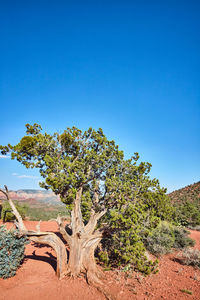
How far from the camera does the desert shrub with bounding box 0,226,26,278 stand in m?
7.09

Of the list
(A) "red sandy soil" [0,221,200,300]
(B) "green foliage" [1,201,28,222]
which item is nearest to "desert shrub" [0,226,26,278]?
(A) "red sandy soil" [0,221,200,300]

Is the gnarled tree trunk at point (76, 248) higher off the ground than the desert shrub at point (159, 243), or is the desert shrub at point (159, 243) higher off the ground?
the gnarled tree trunk at point (76, 248)

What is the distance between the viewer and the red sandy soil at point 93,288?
20.0 feet

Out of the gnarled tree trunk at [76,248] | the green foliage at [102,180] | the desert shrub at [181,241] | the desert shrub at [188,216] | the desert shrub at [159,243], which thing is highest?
the green foliage at [102,180]

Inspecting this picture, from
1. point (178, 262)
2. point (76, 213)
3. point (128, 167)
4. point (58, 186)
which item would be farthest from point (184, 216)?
point (58, 186)

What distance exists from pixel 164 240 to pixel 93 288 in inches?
284

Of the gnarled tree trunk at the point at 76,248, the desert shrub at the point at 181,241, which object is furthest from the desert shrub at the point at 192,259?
the gnarled tree trunk at the point at 76,248

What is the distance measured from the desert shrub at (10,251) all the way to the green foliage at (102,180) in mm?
2704

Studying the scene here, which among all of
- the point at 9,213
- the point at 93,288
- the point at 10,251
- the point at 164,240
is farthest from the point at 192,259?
the point at 9,213

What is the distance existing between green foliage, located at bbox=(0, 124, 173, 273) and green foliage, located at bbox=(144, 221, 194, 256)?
9.09 ft

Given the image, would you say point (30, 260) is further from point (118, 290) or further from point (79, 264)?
point (118, 290)

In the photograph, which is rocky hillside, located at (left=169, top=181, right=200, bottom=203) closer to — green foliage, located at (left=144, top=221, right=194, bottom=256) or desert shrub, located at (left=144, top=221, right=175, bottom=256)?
green foliage, located at (left=144, top=221, right=194, bottom=256)

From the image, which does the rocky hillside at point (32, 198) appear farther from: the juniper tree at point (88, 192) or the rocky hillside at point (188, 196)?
the juniper tree at point (88, 192)

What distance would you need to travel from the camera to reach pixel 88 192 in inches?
368
